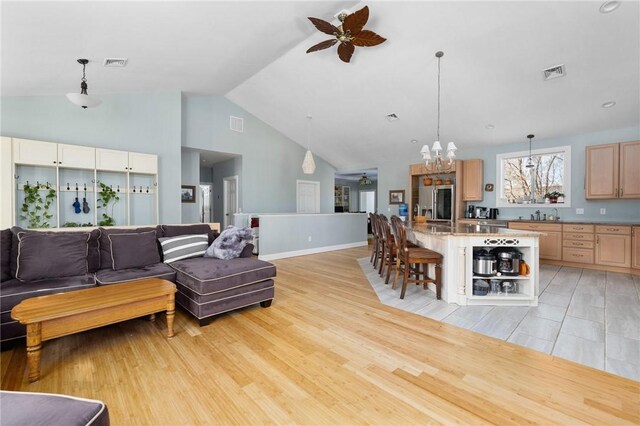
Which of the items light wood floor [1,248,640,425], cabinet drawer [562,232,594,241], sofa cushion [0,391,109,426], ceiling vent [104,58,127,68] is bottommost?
light wood floor [1,248,640,425]

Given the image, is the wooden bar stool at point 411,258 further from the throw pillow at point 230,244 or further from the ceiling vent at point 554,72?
the ceiling vent at point 554,72

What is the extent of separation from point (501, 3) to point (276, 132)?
5967 millimetres

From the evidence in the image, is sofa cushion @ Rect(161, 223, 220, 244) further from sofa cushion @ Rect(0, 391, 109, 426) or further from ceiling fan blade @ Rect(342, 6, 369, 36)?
ceiling fan blade @ Rect(342, 6, 369, 36)

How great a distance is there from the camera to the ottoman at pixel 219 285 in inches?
108

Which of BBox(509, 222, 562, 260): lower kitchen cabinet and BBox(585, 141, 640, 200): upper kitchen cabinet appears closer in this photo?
BBox(585, 141, 640, 200): upper kitchen cabinet

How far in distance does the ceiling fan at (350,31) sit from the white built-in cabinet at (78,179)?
3.90m

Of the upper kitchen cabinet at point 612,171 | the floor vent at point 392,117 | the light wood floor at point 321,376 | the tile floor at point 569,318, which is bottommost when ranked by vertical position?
the light wood floor at point 321,376

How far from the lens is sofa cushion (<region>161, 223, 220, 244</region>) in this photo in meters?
3.73

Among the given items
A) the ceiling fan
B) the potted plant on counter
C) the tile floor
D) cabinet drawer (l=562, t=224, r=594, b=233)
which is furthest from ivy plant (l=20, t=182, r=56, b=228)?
the potted plant on counter

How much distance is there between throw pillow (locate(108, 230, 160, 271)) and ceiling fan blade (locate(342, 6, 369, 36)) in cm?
339

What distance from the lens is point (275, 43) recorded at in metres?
4.28

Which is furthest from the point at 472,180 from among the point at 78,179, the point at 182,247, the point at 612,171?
the point at 78,179

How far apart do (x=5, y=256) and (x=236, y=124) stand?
5.36m

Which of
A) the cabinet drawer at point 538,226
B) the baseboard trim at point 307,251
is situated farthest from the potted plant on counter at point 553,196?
the baseboard trim at point 307,251
